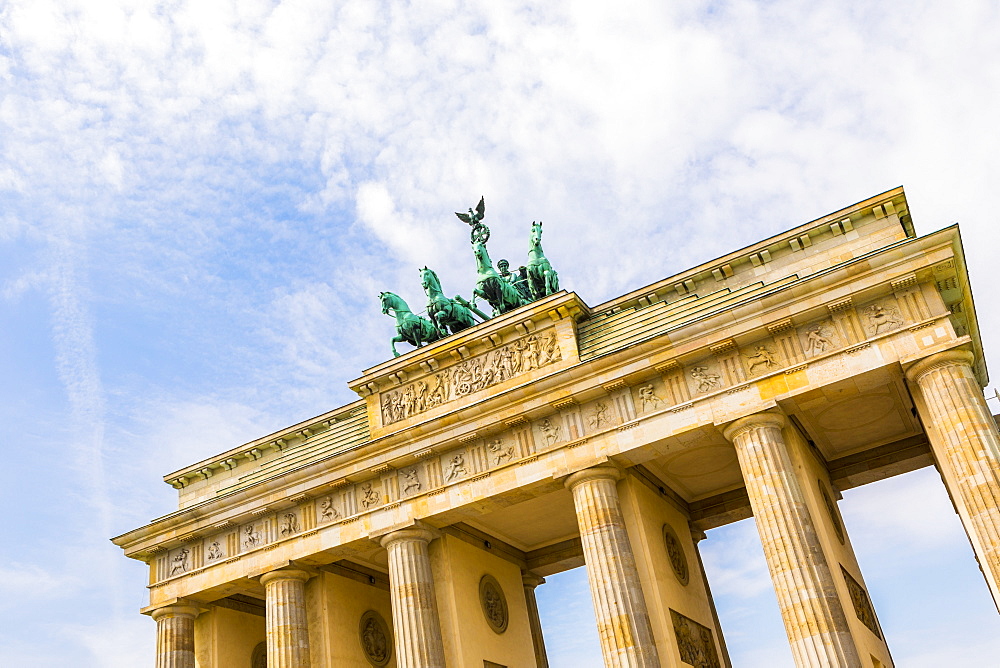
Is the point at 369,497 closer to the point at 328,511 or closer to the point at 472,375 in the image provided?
the point at 328,511

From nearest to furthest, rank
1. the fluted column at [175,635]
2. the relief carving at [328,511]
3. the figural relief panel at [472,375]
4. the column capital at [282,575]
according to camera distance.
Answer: the figural relief panel at [472,375]
the relief carving at [328,511]
the column capital at [282,575]
the fluted column at [175,635]

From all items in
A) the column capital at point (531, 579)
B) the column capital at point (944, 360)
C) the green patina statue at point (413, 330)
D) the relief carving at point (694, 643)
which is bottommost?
the relief carving at point (694, 643)

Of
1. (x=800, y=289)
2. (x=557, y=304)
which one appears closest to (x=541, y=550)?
(x=557, y=304)

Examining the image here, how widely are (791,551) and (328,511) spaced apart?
11.8 m

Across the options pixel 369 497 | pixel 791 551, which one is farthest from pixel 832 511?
pixel 369 497

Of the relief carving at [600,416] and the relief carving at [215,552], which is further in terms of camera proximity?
the relief carving at [215,552]

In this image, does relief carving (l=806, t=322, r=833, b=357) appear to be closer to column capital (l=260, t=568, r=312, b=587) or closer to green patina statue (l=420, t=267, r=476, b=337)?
green patina statue (l=420, t=267, r=476, b=337)

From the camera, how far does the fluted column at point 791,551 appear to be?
55.8ft

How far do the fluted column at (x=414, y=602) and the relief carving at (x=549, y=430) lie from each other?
3.99 meters

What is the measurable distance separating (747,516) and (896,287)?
907 cm

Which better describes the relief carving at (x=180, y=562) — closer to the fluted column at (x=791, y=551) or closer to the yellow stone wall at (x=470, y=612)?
the yellow stone wall at (x=470, y=612)

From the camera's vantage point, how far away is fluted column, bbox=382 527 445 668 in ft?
69.2

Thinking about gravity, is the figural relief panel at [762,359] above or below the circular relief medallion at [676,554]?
above

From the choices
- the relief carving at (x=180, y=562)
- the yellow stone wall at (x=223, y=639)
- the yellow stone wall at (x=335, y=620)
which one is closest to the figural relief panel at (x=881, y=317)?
the yellow stone wall at (x=335, y=620)
